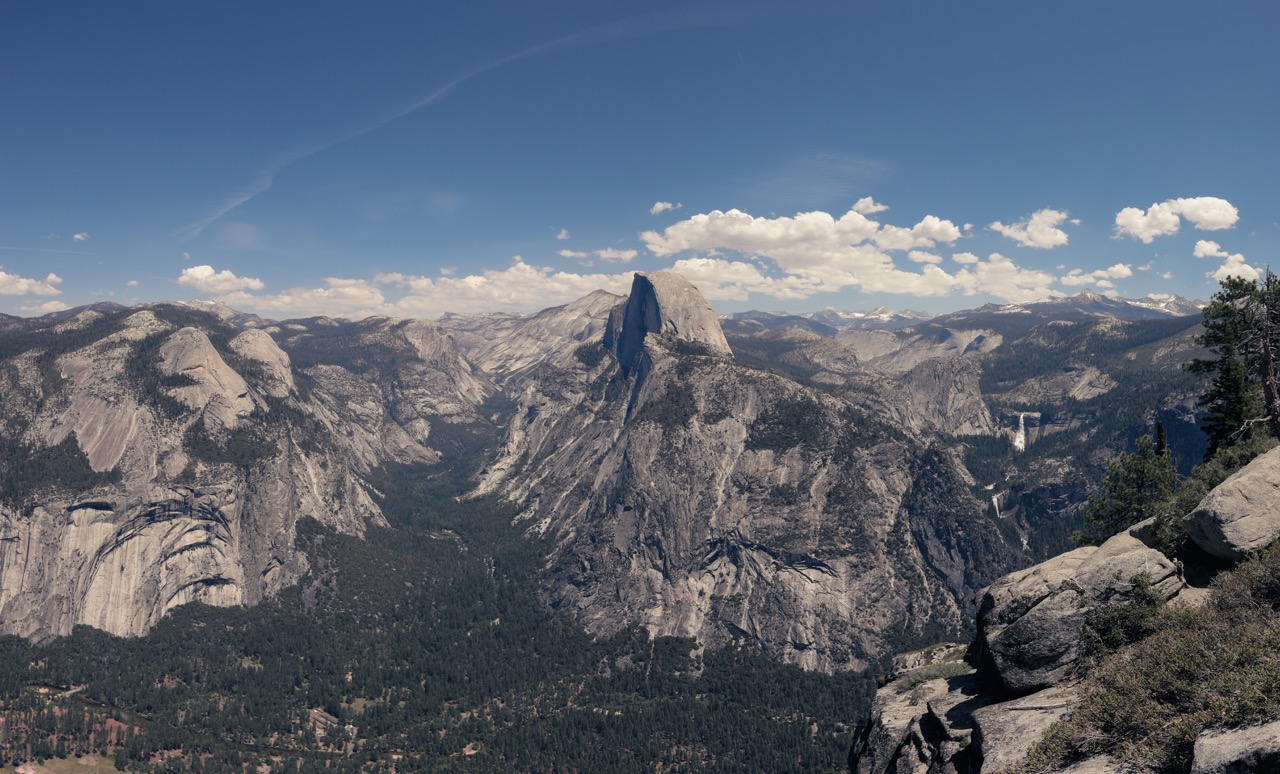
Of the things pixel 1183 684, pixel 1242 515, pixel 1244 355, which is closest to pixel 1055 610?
pixel 1183 684

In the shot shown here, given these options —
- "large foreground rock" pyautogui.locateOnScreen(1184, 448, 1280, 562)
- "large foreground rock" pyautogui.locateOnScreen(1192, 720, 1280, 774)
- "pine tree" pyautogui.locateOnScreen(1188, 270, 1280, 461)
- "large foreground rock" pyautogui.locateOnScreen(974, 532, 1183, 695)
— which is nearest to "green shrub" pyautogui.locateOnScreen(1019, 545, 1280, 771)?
"large foreground rock" pyautogui.locateOnScreen(1192, 720, 1280, 774)

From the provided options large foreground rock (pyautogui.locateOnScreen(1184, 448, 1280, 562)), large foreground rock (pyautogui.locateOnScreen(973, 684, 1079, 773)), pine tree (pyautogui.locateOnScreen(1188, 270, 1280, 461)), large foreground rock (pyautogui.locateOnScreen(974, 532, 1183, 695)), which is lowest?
large foreground rock (pyautogui.locateOnScreen(973, 684, 1079, 773))

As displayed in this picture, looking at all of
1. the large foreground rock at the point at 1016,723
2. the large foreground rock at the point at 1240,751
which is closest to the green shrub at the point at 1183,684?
the large foreground rock at the point at 1240,751

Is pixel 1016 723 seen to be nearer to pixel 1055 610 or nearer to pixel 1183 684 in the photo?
pixel 1055 610

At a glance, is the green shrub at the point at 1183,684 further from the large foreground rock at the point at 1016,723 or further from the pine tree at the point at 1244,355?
the pine tree at the point at 1244,355

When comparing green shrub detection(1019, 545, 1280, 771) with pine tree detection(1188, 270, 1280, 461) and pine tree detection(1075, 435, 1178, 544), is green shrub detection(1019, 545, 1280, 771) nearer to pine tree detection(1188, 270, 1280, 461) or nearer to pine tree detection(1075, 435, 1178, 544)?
pine tree detection(1188, 270, 1280, 461)
